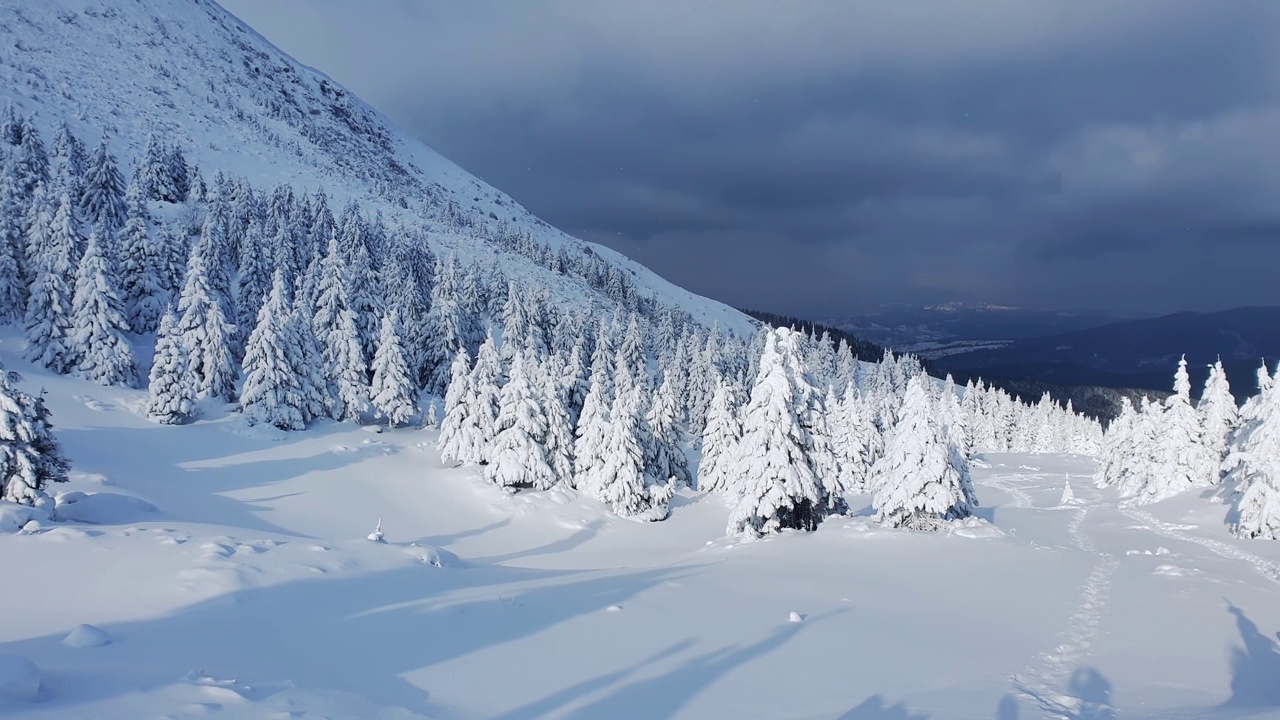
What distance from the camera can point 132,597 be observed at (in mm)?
9336

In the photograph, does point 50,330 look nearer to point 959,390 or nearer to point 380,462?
point 380,462

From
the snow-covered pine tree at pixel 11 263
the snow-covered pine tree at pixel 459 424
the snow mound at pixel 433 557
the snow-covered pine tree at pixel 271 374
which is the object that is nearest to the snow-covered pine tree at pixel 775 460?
→ the snow mound at pixel 433 557

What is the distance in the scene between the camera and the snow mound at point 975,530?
2120 centimetres

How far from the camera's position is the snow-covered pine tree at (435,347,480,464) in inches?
1545

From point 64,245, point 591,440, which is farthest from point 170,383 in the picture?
→ point 591,440

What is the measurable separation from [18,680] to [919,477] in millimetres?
25352

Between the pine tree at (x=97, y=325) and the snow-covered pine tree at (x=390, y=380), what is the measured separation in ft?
48.6

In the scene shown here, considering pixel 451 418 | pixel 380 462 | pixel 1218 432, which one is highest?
pixel 1218 432

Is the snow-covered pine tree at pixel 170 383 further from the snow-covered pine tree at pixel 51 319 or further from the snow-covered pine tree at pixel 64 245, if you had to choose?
the snow-covered pine tree at pixel 64 245

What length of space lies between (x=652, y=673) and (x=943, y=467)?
19.1 metres

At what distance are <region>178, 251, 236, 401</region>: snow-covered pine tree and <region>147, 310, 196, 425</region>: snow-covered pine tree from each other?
3.90 feet

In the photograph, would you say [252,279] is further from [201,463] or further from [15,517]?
[15,517]

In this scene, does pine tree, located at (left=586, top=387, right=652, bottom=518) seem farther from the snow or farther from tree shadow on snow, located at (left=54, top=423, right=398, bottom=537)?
the snow

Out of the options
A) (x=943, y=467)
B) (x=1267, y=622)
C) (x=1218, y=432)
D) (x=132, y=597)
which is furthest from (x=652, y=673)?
(x=1218, y=432)
